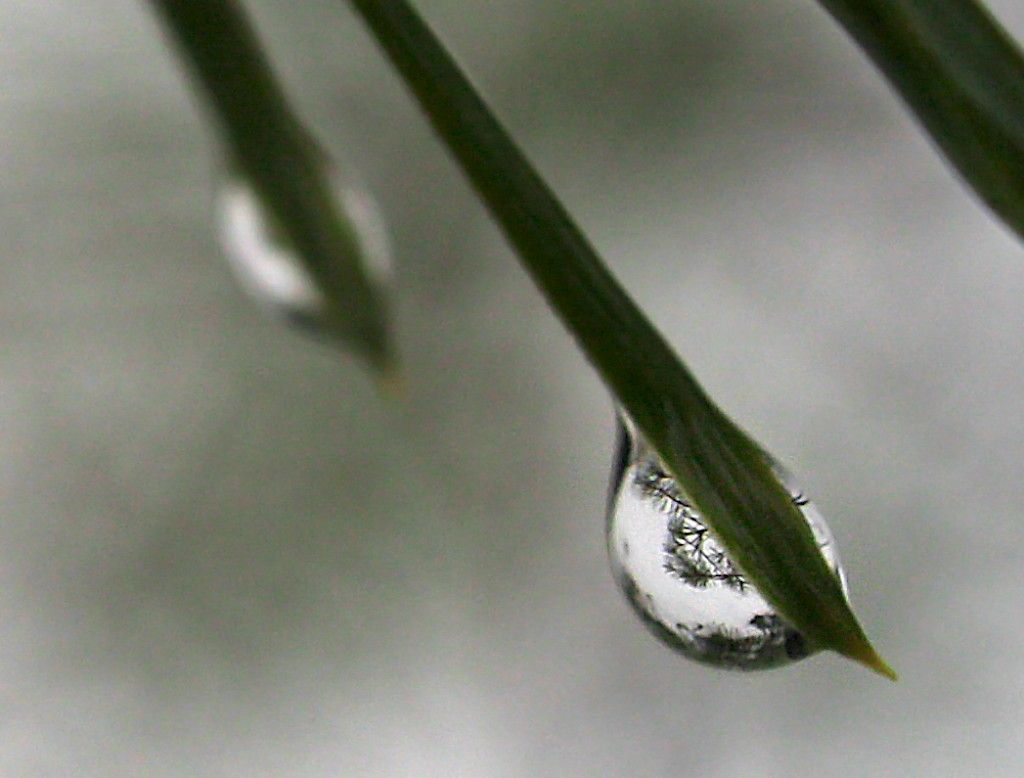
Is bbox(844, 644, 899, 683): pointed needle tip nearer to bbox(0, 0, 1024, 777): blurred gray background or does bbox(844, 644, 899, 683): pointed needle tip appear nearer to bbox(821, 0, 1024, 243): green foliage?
bbox(821, 0, 1024, 243): green foliage

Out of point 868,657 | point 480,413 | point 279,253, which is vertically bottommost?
point 868,657

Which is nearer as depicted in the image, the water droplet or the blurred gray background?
the water droplet

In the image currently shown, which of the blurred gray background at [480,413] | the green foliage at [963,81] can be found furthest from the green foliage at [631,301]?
the blurred gray background at [480,413]

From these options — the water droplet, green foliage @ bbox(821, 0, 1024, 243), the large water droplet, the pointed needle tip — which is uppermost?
the water droplet

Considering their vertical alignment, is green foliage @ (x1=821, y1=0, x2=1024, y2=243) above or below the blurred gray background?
below

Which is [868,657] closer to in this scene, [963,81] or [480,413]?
[963,81]

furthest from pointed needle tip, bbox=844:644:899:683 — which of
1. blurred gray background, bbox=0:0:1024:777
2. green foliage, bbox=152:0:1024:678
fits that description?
blurred gray background, bbox=0:0:1024:777

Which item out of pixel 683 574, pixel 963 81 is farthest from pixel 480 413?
pixel 963 81
